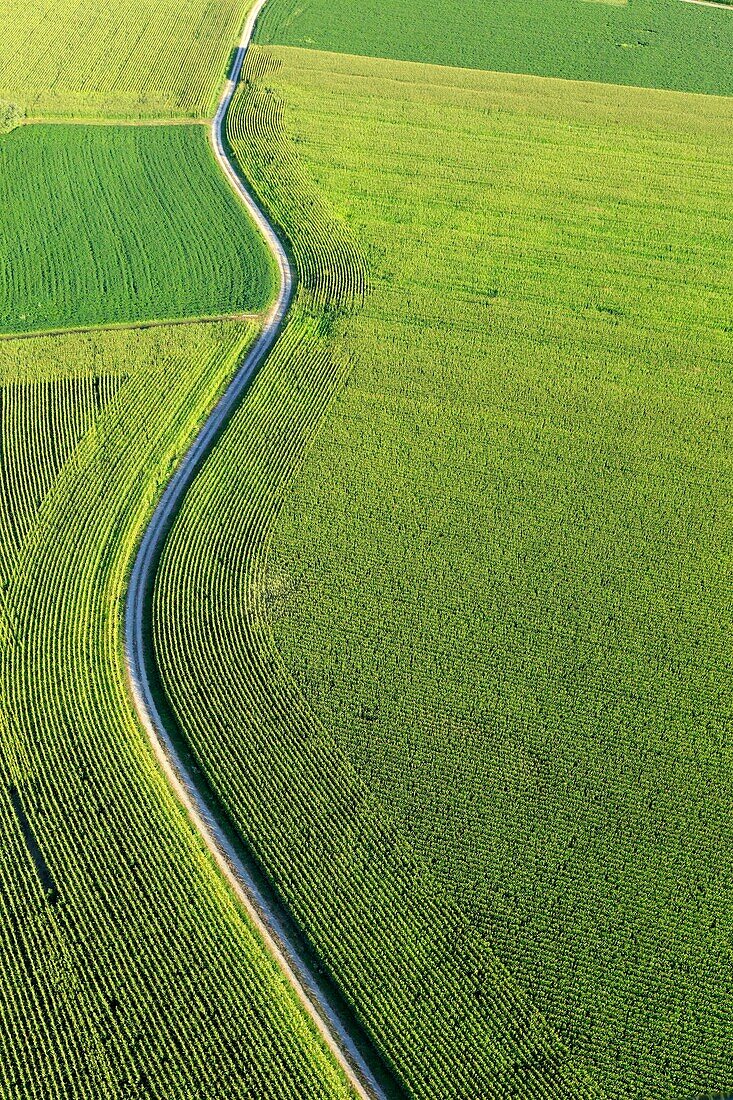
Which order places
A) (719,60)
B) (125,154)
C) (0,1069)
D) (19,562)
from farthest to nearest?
(719,60), (125,154), (19,562), (0,1069)

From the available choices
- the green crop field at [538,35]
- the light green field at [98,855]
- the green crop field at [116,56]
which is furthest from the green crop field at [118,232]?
the green crop field at [538,35]

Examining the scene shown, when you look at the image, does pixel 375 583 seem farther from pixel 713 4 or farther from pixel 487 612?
pixel 713 4

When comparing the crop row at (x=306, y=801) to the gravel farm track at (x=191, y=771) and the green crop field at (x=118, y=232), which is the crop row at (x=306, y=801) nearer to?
the gravel farm track at (x=191, y=771)

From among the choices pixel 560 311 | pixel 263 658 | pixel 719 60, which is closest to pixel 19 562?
pixel 263 658

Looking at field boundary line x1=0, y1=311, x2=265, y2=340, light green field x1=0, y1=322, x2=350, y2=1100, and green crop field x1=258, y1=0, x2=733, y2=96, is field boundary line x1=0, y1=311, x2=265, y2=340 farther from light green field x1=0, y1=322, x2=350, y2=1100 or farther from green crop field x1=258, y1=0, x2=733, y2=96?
green crop field x1=258, y1=0, x2=733, y2=96

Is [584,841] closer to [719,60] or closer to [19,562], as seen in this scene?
[19,562]

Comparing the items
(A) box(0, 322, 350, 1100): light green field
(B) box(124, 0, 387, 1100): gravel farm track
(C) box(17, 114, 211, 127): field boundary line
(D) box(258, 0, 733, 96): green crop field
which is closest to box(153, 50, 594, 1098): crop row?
(B) box(124, 0, 387, 1100): gravel farm track

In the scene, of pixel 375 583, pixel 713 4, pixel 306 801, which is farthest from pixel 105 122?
pixel 713 4
